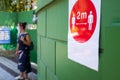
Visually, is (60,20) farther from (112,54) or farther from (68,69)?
(112,54)

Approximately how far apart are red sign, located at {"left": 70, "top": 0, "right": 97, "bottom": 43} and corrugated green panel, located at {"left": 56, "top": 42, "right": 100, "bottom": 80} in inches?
9.5

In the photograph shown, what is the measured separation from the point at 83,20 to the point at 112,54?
711 mm

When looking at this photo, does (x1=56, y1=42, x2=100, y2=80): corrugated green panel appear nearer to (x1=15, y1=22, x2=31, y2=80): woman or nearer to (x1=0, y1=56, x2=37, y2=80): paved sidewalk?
(x1=15, y1=22, x2=31, y2=80): woman

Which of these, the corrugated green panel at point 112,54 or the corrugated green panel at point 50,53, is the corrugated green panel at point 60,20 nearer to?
the corrugated green panel at point 50,53

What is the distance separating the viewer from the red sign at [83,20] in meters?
2.41

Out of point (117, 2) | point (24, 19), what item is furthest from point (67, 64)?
point (24, 19)

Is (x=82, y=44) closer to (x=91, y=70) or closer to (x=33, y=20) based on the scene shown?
(x=91, y=70)

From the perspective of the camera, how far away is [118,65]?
1868 mm

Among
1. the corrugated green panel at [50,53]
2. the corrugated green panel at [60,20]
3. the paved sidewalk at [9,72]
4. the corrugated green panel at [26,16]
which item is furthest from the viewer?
the corrugated green panel at [26,16]

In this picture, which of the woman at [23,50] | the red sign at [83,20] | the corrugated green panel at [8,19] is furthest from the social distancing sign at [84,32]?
the corrugated green panel at [8,19]

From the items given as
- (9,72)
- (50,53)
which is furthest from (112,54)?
(9,72)

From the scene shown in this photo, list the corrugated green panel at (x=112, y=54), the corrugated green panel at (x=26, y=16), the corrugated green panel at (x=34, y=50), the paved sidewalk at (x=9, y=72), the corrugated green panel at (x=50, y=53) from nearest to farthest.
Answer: the corrugated green panel at (x=112, y=54), the corrugated green panel at (x=50, y=53), the paved sidewalk at (x=9, y=72), the corrugated green panel at (x=34, y=50), the corrugated green panel at (x=26, y=16)

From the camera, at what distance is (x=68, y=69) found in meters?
3.25

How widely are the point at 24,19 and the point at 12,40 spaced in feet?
5.57
